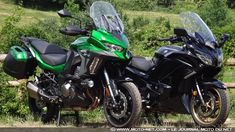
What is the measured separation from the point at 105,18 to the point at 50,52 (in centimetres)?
107

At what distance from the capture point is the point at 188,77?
7258 millimetres

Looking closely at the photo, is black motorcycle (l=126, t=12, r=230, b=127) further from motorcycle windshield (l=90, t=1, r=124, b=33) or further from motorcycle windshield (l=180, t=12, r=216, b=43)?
motorcycle windshield (l=90, t=1, r=124, b=33)

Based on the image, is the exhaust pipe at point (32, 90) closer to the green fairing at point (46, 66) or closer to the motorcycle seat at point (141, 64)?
the green fairing at point (46, 66)

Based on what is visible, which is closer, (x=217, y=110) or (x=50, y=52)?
(x=217, y=110)

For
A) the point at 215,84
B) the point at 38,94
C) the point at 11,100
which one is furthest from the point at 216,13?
the point at 215,84

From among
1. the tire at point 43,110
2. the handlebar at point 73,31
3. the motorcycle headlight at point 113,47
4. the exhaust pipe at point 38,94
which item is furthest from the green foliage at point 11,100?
the motorcycle headlight at point 113,47

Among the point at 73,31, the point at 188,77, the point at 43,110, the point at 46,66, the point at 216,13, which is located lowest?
the point at 216,13

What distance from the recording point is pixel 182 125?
8.40 meters

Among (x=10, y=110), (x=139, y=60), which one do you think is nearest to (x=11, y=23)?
(x=10, y=110)

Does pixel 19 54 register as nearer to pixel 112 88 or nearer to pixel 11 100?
pixel 11 100

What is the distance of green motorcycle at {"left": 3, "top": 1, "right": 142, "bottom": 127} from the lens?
710 cm

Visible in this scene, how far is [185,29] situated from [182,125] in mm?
1629

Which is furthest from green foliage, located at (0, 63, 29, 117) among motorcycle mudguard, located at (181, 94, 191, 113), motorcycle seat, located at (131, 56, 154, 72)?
motorcycle mudguard, located at (181, 94, 191, 113)

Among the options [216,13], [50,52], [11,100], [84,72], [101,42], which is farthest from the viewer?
[216,13]
